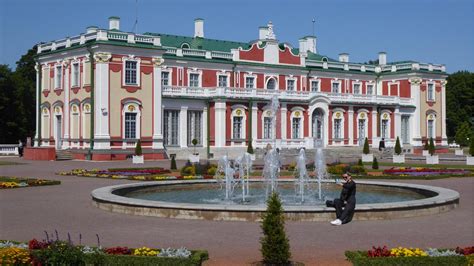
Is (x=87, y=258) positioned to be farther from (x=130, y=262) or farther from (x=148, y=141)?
(x=148, y=141)

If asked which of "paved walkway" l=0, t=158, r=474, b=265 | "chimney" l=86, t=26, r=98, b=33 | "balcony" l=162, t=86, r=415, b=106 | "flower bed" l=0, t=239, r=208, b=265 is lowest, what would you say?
"paved walkway" l=0, t=158, r=474, b=265

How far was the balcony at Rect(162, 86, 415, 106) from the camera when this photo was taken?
1794 inches

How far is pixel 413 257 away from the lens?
9.16 meters

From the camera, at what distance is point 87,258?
862 centimetres

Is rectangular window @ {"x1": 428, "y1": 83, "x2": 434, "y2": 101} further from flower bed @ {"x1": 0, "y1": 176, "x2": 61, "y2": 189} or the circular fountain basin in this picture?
flower bed @ {"x1": 0, "y1": 176, "x2": 61, "y2": 189}

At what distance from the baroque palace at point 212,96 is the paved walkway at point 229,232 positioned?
25495mm

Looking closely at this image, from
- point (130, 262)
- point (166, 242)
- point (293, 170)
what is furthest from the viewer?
point (293, 170)

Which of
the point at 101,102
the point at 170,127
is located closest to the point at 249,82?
the point at 170,127

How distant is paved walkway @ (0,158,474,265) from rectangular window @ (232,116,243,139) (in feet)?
104

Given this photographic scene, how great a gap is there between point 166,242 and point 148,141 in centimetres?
3185

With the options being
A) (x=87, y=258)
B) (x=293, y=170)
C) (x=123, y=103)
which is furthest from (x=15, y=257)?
(x=123, y=103)

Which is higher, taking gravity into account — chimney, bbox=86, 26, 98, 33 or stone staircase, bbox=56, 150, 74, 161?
chimney, bbox=86, 26, 98, 33

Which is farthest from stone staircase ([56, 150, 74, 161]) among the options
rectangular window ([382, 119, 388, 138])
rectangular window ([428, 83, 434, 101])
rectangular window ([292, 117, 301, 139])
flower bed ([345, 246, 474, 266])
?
rectangular window ([428, 83, 434, 101])

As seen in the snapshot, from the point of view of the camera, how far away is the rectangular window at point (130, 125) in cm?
4194
